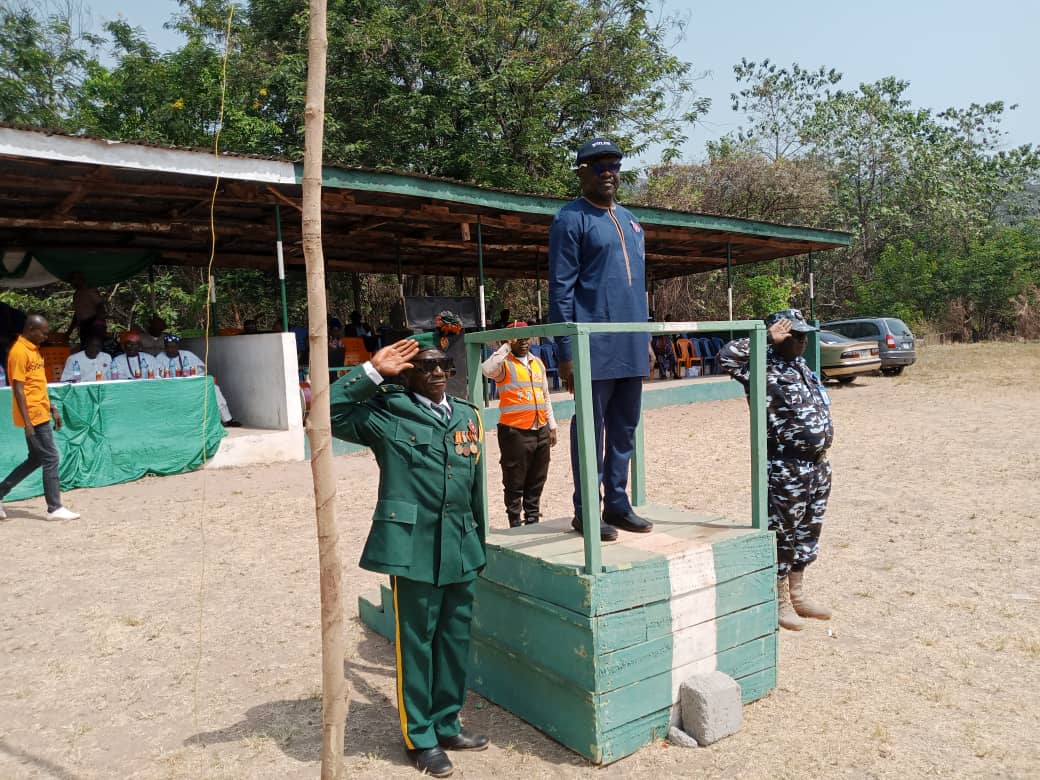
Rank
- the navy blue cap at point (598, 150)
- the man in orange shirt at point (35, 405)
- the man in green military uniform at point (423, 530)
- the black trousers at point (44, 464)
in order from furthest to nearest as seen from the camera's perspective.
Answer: the black trousers at point (44, 464)
the man in orange shirt at point (35, 405)
the navy blue cap at point (598, 150)
the man in green military uniform at point (423, 530)

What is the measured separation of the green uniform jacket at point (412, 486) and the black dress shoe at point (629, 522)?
0.73 meters

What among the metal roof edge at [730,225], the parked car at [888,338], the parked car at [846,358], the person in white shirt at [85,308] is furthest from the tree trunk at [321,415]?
the parked car at [888,338]

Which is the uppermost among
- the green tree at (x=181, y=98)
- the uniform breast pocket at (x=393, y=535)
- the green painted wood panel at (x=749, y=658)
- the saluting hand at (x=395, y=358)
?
the green tree at (x=181, y=98)

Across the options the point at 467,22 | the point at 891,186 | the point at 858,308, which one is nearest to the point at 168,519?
the point at 467,22

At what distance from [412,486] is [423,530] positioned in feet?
0.54

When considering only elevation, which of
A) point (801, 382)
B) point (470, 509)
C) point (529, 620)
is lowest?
point (529, 620)

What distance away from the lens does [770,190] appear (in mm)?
29109

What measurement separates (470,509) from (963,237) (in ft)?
122

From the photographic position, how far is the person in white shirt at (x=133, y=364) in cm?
970

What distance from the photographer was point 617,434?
3492 millimetres

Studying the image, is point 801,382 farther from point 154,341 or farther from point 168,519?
point 154,341

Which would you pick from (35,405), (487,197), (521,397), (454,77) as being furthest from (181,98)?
(521,397)

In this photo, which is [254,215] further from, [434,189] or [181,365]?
[434,189]

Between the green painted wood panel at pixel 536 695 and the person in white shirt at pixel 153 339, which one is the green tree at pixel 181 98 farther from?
the green painted wood panel at pixel 536 695
